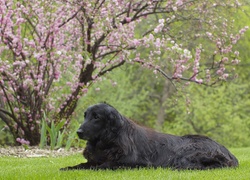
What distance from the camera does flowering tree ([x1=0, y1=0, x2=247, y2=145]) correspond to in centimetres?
1052

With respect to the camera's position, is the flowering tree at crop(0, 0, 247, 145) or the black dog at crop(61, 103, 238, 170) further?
the flowering tree at crop(0, 0, 247, 145)

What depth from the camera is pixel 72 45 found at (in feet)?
39.5

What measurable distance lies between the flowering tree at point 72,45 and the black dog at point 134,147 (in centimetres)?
334

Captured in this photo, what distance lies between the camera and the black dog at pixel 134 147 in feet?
21.8

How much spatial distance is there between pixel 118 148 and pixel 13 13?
16.6 feet

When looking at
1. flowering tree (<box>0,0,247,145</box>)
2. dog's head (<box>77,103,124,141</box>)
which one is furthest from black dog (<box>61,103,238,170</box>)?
flowering tree (<box>0,0,247,145</box>)

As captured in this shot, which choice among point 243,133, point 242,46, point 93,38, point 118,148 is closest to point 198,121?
point 243,133

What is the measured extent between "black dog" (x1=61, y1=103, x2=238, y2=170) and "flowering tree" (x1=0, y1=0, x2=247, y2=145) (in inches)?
131

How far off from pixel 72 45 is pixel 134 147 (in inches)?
224

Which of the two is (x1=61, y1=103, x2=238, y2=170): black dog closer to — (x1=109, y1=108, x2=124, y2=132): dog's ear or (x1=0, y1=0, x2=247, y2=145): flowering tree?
(x1=109, y1=108, x2=124, y2=132): dog's ear

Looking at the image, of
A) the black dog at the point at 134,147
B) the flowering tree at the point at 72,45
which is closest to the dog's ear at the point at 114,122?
the black dog at the point at 134,147

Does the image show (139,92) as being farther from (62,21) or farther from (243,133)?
(62,21)

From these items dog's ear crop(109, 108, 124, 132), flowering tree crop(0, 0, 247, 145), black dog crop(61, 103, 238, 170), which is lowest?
black dog crop(61, 103, 238, 170)

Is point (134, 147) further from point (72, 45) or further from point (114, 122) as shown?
point (72, 45)
